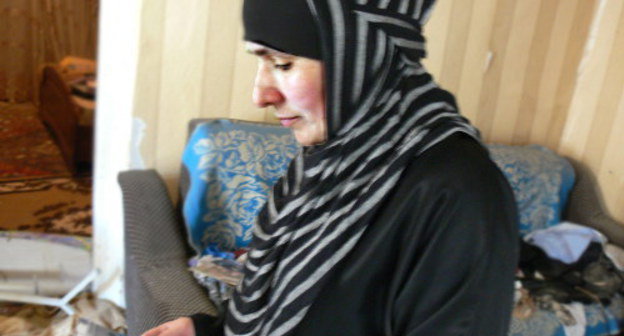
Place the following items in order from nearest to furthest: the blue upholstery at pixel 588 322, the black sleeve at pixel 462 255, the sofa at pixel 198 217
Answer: the black sleeve at pixel 462 255
the sofa at pixel 198 217
the blue upholstery at pixel 588 322

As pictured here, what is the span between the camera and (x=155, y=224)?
5.20 feet

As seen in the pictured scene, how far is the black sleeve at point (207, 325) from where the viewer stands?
96 cm

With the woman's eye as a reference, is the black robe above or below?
below

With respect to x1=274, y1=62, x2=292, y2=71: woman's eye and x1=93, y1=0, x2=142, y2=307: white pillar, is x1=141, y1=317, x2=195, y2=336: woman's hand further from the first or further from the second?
x1=93, y1=0, x2=142, y2=307: white pillar

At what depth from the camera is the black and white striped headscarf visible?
711mm

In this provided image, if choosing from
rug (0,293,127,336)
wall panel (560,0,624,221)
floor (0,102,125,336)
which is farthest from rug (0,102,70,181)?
wall panel (560,0,624,221)

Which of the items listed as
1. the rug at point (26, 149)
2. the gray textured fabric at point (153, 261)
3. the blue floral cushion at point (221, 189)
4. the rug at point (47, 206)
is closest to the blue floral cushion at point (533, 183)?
the blue floral cushion at point (221, 189)

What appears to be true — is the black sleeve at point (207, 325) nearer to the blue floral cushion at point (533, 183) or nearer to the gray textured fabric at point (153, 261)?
the gray textured fabric at point (153, 261)

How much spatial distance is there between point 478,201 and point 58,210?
9.41 feet

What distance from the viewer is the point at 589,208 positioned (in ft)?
8.14

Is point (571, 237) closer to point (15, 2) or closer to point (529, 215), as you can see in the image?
point (529, 215)

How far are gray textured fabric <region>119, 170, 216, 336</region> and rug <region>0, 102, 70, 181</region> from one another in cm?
205

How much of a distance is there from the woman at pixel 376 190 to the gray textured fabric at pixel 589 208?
206cm

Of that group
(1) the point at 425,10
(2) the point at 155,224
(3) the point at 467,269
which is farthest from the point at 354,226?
(2) the point at 155,224
